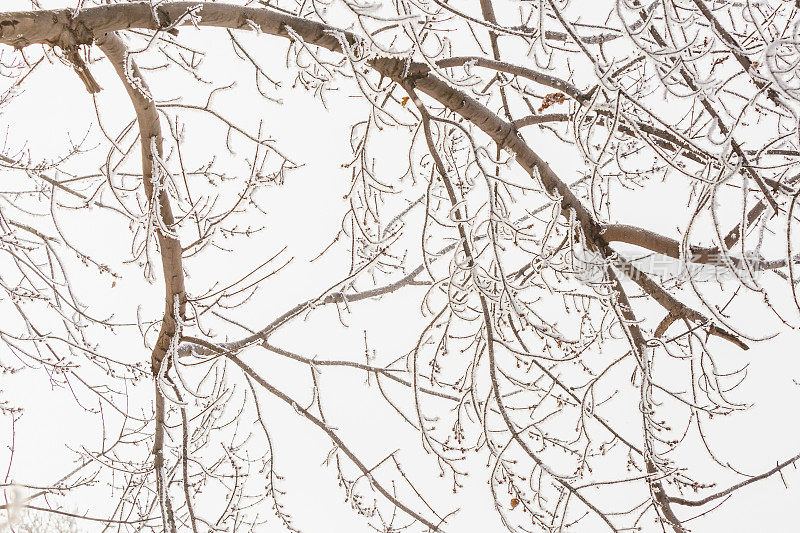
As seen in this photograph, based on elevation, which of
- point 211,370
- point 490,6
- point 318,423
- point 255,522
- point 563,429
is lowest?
point 255,522

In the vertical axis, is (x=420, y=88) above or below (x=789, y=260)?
above

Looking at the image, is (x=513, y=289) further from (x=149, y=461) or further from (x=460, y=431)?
(x=149, y=461)

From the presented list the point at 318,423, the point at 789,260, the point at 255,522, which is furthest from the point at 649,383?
the point at 255,522

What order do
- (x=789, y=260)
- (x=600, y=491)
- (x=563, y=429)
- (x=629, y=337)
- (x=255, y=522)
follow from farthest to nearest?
(x=563, y=429) → (x=600, y=491) → (x=255, y=522) → (x=629, y=337) → (x=789, y=260)

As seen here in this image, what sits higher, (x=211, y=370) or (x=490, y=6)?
(x=490, y=6)

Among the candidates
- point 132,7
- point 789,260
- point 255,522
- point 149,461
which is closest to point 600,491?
point 255,522

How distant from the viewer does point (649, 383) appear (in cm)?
293

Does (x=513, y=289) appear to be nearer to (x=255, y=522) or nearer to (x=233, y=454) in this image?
(x=233, y=454)

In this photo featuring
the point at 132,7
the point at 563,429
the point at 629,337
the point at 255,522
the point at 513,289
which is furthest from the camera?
the point at 563,429

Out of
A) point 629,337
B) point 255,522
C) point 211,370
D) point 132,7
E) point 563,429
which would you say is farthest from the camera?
point 563,429

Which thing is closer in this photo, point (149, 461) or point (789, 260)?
point (789, 260)

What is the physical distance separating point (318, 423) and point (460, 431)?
2.55 ft

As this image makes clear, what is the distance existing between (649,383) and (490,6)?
2590 mm

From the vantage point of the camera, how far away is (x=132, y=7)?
2.40 meters
